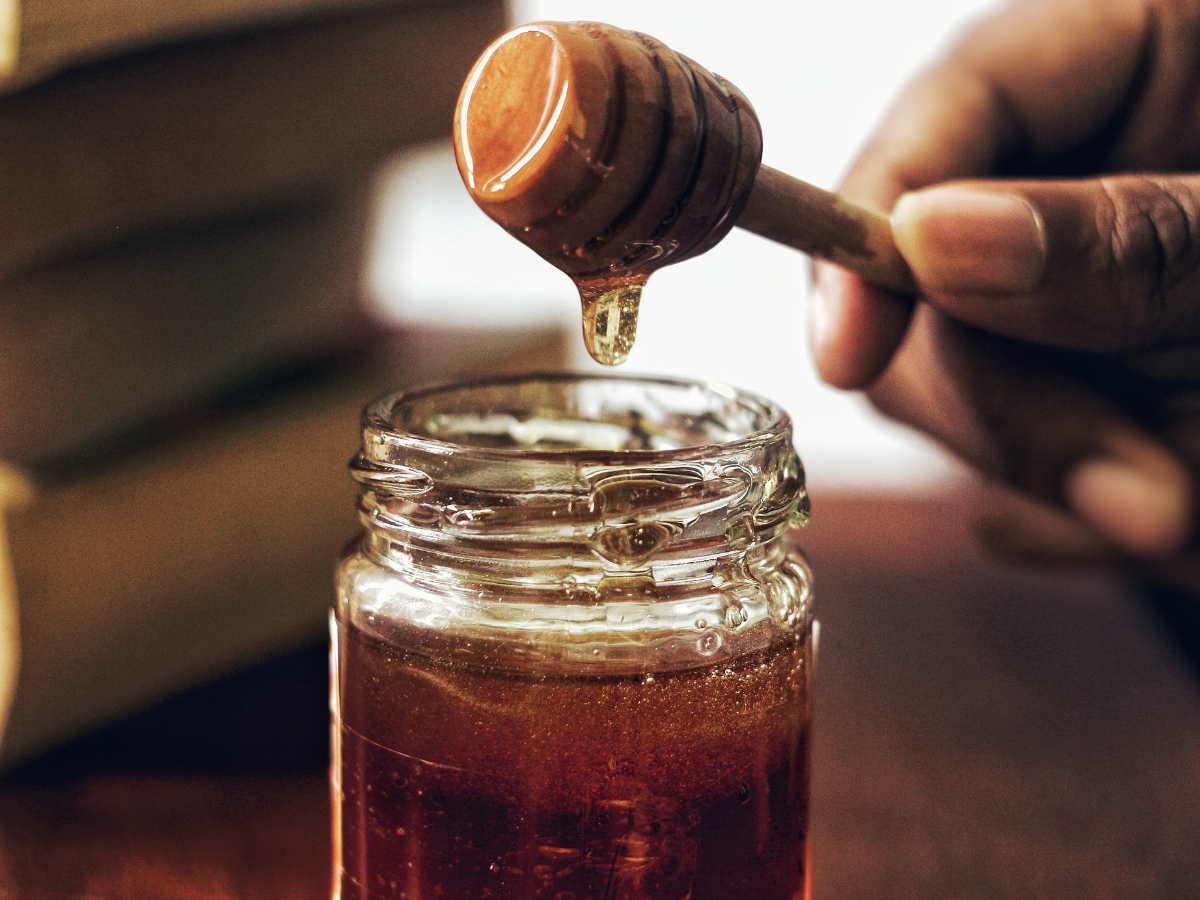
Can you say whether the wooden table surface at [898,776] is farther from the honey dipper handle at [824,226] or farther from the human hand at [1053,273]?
the honey dipper handle at [824,226]

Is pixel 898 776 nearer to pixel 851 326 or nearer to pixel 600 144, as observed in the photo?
pixel 851 326

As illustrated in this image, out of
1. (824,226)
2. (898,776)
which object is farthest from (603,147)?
(898,776)

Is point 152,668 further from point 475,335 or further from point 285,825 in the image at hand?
point 475,335

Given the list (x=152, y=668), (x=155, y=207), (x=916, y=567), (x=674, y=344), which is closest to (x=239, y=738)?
(x=152, y=668)

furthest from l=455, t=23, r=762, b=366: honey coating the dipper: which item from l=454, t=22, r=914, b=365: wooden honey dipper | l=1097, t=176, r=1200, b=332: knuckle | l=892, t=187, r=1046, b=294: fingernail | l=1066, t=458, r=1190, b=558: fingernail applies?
l=1066, t=458, r=1190, b=558: fingernail

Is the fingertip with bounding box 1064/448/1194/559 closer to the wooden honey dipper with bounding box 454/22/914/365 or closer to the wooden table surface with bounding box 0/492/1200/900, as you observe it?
the wooden table surface with bounding box 0/492/1200/900

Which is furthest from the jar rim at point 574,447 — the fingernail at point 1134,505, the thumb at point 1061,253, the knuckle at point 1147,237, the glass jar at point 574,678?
the fingernail at point 1134,505
